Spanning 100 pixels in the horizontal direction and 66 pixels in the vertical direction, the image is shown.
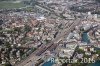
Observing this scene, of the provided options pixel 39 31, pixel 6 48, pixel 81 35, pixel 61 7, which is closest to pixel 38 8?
pixel 61 7

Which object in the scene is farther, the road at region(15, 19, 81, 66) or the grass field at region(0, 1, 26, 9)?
the grass field at region(0, 1, 26, 9)

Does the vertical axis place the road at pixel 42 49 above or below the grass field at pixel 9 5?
below

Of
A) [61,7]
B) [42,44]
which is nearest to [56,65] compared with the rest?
[42,44]

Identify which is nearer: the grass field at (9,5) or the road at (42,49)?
the road at (42,49)

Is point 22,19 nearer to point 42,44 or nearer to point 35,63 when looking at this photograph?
point 42,44

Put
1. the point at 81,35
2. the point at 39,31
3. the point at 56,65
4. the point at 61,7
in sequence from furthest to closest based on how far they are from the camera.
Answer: the point at 61,7, the point at 39,31, the point at 81,35, the point at 56,65

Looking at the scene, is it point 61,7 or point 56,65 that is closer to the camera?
point 56,65

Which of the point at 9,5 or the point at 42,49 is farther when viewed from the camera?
the point at 9,5

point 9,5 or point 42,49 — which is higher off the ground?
point 9,5

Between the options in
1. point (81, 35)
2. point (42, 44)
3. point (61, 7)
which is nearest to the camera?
point (42, 44)

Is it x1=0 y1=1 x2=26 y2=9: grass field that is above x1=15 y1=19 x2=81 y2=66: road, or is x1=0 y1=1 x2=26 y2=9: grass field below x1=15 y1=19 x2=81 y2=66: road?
above

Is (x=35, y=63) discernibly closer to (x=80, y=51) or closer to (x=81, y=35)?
(x=80, y=51)
